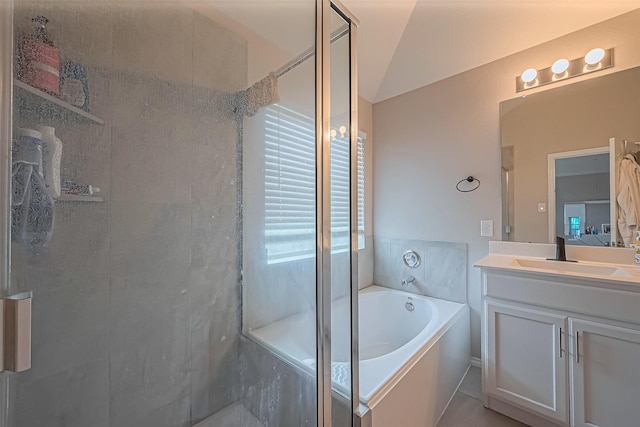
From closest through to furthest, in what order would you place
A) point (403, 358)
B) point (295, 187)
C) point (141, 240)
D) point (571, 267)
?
point (141, 240)
point (295, 187)
point (403, 358)
point (571, 267)

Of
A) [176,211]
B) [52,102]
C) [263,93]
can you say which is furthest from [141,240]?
[263,93]

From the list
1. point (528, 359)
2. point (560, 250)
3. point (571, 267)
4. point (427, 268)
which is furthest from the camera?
point (427, 268)

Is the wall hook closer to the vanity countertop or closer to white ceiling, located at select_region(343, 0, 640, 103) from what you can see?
the vanity countertop

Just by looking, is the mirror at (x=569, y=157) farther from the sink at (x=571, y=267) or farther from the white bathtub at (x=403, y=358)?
the white bathtub at (x=403, y=358)

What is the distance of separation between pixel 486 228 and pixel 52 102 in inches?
92.9

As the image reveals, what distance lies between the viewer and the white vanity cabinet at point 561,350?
120 centimetres

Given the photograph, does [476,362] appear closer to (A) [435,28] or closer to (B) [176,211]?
(B) [176,211]

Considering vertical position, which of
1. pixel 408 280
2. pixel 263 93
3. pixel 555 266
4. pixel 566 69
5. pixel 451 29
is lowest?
pixel 408 280

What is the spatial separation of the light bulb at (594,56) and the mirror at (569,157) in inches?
4.3

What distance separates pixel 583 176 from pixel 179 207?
91.0 inches

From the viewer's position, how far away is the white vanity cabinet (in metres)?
1.20

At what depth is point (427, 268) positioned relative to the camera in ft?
7.38

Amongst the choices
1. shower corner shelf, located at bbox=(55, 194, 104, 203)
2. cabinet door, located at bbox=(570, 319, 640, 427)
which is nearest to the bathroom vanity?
cabinet door, located at bbox=(570, 319, 640, 427)

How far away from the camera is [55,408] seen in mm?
750
